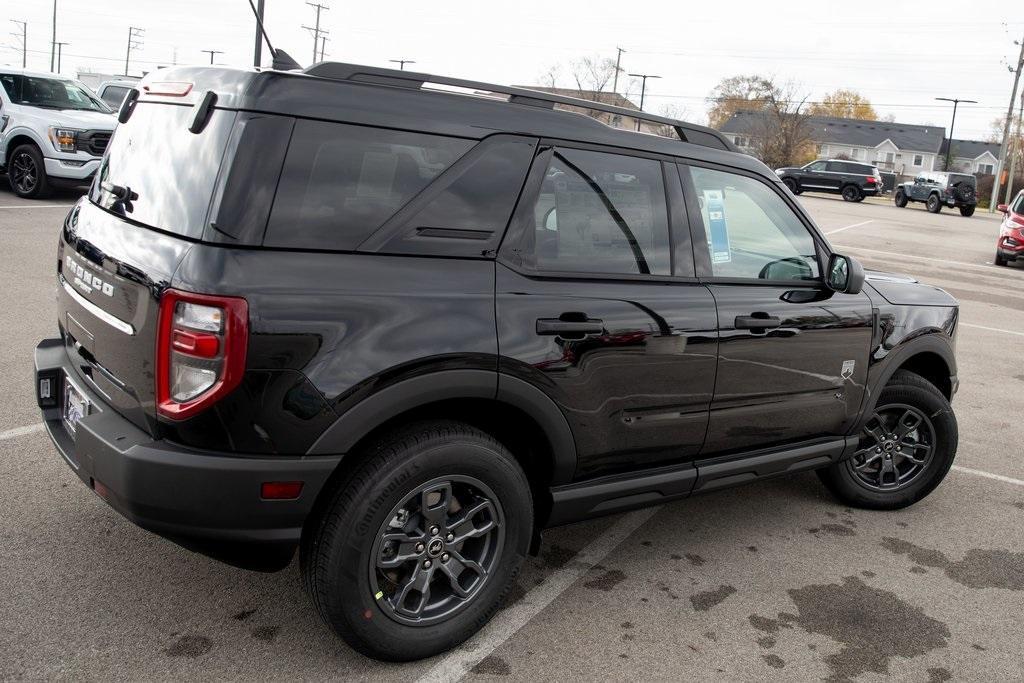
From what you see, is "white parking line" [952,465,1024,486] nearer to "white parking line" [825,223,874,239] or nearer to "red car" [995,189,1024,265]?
"red car" [995,189,1024,265]

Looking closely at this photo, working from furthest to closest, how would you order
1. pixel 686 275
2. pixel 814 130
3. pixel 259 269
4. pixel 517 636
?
pixel 814 130
pixel 686 275
pixel 517 636
pixel 259 269

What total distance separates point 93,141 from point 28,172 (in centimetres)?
119

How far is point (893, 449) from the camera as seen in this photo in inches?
187

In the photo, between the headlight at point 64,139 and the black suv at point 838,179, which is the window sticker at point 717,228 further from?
the black suv at point 838,179

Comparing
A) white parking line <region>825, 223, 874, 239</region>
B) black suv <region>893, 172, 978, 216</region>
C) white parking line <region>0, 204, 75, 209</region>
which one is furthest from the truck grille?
black suv <region>893, 172, 978, 216</region>

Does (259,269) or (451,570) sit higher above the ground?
(259,269)

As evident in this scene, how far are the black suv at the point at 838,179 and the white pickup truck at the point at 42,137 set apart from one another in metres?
32.7

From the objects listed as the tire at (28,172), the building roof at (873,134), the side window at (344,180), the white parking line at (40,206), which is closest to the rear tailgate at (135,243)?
the side window at (344,180)

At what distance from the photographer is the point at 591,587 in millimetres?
3682

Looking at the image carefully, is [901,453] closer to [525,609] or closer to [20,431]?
[525,609]

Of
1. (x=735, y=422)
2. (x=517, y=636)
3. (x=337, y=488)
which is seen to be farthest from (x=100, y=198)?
(x=735, y=422)

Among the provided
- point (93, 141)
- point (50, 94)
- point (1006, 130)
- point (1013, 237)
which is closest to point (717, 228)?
point (93, 141)

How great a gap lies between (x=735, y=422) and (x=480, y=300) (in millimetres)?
1381

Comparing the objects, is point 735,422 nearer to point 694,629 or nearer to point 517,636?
point 694,629
